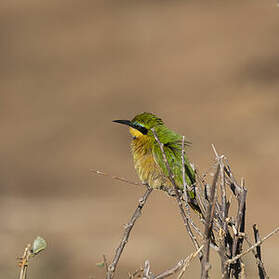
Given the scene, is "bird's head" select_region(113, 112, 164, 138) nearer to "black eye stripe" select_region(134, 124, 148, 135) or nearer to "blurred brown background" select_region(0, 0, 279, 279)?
"black eye stripe" select_region(134, 124, 148, 135)

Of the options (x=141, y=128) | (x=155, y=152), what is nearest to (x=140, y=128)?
(x=141, y=128)

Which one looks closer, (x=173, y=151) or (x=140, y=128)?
(x=173, y=151)

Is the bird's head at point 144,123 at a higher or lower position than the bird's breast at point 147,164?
higher

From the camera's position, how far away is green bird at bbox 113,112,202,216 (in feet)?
9.22

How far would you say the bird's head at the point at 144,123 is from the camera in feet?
9.59

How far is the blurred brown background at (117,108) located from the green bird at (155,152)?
279cm

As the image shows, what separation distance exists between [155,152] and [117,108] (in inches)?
206

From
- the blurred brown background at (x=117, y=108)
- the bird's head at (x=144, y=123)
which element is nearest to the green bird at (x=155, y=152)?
the bird's head at (x=144, y=123)

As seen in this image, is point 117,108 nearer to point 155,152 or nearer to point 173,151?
point 155,152

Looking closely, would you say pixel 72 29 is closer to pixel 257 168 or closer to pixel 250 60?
pixel 250 60

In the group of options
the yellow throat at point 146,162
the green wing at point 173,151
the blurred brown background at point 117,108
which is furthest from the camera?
the blurred brown background at point 117,108

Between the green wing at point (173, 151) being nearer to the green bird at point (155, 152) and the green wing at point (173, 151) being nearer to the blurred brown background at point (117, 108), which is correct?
the green bird at point (155, 152)

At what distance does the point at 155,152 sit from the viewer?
294cm

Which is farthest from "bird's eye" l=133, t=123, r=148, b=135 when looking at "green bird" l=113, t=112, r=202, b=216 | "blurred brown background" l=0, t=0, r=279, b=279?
"blurred brown background" l=0, t=0, r=279, b=279
